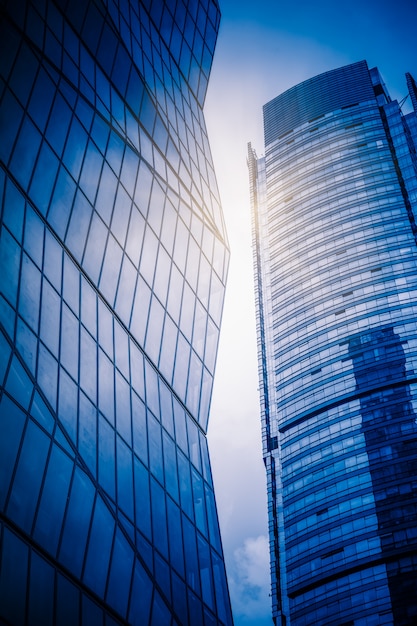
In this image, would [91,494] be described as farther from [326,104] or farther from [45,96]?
[326,104]

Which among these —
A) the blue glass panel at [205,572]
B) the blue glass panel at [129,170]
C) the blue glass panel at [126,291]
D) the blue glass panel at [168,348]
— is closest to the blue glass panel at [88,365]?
the blue glass panel at [126,291]

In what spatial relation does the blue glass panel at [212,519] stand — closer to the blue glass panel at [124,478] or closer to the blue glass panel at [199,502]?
the blue glass panel at [199,502]

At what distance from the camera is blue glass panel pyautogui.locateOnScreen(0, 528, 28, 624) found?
615 inches

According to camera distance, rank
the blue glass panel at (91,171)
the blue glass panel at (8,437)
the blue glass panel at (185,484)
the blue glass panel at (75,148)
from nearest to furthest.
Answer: the blue glass panel at (8,437) → the blue glass panel at (75,148) → the blue glass panel at (91,171) → the blue glass panel at (185,484)

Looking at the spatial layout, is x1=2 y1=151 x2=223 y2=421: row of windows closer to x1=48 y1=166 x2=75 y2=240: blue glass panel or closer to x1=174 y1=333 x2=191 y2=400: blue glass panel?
x1=174 y1=333 x2=191 y2=400: blue glass panel

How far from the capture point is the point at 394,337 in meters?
119

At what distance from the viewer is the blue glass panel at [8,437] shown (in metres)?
16.9

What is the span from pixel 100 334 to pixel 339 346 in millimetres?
101704

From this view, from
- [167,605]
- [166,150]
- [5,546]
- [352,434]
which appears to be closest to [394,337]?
[352,434]

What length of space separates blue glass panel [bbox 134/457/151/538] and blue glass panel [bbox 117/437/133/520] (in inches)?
17.5

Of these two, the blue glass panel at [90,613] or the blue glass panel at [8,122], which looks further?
the blue glass panel at [8,122]

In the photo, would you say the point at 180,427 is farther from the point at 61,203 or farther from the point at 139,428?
the point at 61,203

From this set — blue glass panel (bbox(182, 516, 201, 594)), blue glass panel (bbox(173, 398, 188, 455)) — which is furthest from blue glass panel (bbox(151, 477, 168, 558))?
blue glass panel (bbox(173, 398, 188, 455))

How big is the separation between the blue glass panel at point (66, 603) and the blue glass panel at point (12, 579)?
5.54 feet
